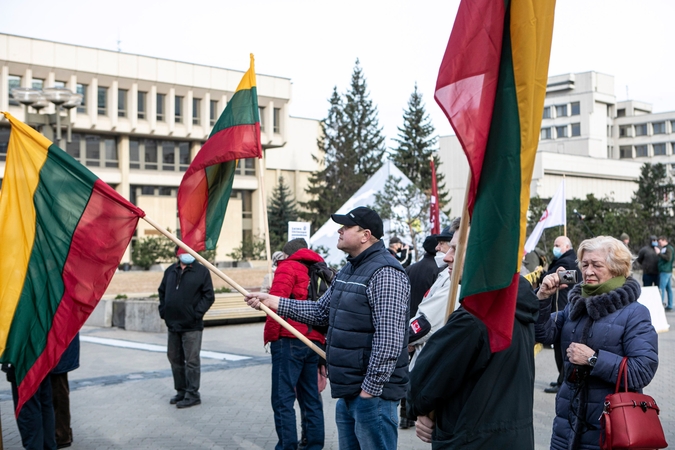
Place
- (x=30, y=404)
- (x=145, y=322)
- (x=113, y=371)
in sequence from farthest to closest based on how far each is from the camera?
(x=145, y=322), (x=113, y=371), (x=30, y=404)

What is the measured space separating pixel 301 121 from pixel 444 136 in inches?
633

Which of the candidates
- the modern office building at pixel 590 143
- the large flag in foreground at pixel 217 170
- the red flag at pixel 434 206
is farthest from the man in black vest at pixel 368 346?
the modern office building at pixel 590 143

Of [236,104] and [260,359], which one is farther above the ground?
[236,104]

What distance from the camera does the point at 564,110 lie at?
97125 mm

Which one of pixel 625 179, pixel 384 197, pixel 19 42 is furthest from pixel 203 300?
pixel 625 179

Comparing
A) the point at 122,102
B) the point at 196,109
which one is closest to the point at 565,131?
the point at 196,109

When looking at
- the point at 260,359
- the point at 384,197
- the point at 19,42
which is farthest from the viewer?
the point at 19,42

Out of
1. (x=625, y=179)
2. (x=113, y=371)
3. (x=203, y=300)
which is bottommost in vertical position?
(x=113, y=371)

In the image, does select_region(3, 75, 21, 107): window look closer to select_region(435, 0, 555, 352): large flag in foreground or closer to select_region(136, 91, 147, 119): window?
select_region(136, 91, 147, 119): window

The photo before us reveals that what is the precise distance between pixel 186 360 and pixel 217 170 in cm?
284

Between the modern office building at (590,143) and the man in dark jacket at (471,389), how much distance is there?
6513 centimetres

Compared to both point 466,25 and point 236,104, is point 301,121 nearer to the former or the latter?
point 236,104

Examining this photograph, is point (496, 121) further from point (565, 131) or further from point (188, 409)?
point (565, 131)

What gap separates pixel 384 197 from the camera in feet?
81.3
